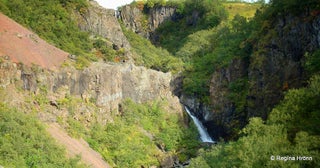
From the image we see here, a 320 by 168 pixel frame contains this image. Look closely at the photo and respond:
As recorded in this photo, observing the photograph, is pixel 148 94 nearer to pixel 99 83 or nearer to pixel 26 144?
pixel 99 83

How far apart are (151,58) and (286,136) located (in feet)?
214

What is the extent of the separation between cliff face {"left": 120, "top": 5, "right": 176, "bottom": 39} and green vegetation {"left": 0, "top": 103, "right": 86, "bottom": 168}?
3637 inches

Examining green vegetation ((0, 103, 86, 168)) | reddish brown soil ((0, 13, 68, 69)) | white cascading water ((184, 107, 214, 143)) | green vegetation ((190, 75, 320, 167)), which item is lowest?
white cascading water ((184, 107, 214, 143))

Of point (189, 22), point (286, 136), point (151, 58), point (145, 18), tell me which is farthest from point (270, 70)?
point (145, 18)

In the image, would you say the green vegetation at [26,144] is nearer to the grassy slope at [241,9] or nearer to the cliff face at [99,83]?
the cliff face at [99,83]

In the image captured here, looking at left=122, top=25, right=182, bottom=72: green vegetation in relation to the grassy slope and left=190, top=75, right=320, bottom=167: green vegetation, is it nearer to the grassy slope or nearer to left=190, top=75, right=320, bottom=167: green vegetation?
the grassy slope

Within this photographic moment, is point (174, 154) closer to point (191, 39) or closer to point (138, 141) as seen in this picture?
point (138, 141)

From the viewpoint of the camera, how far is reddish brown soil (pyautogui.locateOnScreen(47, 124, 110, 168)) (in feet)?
149

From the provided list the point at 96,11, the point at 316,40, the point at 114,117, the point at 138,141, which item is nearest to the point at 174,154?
the point at 138,141

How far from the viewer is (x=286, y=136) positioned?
32875 mm

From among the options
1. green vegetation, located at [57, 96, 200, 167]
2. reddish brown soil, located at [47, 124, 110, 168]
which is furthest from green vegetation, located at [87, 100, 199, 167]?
reddish brown soil, located at [47, 124, 110, 168]

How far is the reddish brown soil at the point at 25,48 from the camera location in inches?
1983

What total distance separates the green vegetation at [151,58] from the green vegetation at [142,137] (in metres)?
22.0

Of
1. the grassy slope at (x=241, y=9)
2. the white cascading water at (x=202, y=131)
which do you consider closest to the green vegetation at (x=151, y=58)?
the white cascading water at (x=202, y=131)
